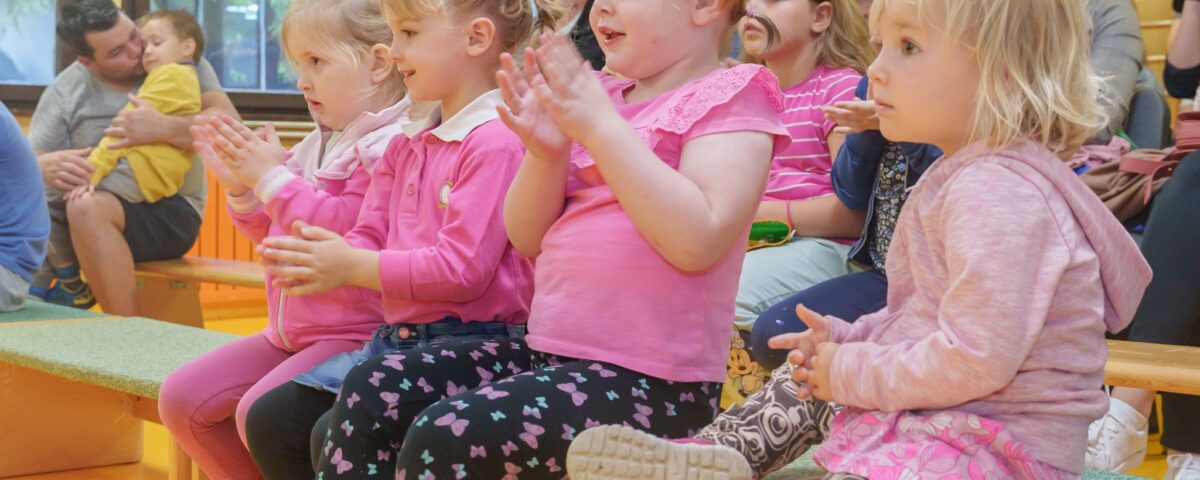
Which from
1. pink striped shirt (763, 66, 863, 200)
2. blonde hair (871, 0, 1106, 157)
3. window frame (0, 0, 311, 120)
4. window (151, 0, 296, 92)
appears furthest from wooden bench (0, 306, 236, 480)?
window (151, 0, 296, 92)

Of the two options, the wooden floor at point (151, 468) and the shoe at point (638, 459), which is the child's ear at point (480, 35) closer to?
the shoe at point (638, 459)

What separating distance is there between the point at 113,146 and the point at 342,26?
2.60m

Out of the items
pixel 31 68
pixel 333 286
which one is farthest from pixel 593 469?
pixel 31 68

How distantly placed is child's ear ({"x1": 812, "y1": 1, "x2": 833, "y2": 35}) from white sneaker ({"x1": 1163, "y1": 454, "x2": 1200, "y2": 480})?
1050 millimetres

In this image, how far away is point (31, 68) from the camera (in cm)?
558

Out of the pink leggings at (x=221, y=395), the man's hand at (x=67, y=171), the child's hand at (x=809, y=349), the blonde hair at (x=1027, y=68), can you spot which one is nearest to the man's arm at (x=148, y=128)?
the man's hand at (x=67, y=171)

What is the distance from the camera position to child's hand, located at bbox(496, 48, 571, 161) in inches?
56.4

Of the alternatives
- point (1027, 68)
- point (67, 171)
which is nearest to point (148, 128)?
point (67, 171)

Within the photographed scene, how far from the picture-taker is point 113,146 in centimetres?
434

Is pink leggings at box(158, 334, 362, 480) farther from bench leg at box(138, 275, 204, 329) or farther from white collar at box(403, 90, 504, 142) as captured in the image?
bench leg at box(138, 275, 204, 329)

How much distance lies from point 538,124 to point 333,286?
0.40m

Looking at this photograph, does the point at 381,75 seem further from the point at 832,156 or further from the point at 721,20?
the point at 832,156

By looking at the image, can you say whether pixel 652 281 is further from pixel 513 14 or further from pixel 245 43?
pixel 245 43

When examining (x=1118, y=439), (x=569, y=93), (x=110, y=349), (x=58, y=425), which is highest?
(x=569, y=93)
